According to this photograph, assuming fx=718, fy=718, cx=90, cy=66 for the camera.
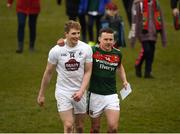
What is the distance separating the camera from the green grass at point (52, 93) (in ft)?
40.8

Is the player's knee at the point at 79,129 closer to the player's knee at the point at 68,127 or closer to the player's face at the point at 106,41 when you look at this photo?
the player's knee at the point at 68,127

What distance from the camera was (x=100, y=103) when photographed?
35.1 feet

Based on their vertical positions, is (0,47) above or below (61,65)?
below

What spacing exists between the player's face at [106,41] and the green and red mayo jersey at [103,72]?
68 millimetres

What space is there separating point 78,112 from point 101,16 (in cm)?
940

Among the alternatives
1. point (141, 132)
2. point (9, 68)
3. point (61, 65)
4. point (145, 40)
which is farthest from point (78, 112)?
point (9, 68)

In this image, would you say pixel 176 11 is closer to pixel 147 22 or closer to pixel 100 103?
pixel 147 22

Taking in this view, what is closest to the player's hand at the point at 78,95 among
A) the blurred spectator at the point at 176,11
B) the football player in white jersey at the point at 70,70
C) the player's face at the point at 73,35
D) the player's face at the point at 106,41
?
the football player in white jersey at the point at 70,70

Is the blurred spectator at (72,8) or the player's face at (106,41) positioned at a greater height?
the player's face at (106,41)

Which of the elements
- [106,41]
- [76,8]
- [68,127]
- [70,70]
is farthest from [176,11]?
[68,127]

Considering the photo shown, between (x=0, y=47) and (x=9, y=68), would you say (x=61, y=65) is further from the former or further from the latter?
(x=0, y=47)

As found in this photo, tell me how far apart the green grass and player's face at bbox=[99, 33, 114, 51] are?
1.92 meters

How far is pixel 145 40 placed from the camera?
634 inches

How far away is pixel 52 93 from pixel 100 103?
4144 mm
